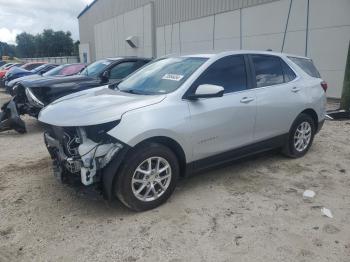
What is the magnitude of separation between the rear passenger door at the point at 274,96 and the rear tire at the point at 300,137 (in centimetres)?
18

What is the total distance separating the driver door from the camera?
4.03 metres

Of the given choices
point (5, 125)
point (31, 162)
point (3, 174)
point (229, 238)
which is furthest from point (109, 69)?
point (229, 238)

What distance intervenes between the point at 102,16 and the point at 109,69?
2880 centimetres

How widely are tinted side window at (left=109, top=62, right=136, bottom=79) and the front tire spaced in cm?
508

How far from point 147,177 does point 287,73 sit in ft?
9.51

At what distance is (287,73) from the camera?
5.28 m

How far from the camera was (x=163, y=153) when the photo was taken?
12.2 ft

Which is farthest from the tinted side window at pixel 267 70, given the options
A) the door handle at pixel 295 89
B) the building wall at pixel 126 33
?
the building wall at pixel 126 33

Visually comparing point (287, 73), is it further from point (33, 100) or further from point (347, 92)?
point (33, 100)

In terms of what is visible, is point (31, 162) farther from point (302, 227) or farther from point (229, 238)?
point (302, 227)

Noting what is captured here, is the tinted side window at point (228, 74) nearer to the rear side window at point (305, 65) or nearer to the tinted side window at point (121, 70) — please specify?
the rear side window at point (305, 65)

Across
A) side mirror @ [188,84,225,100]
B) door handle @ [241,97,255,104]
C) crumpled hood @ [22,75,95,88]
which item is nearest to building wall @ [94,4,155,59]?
crumpled hood @ [22,75,95,88]

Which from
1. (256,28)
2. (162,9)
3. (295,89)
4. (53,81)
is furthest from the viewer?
(162,9)

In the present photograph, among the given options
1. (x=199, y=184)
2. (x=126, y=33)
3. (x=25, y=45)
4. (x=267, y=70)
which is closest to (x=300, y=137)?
(x=267, y=70)
